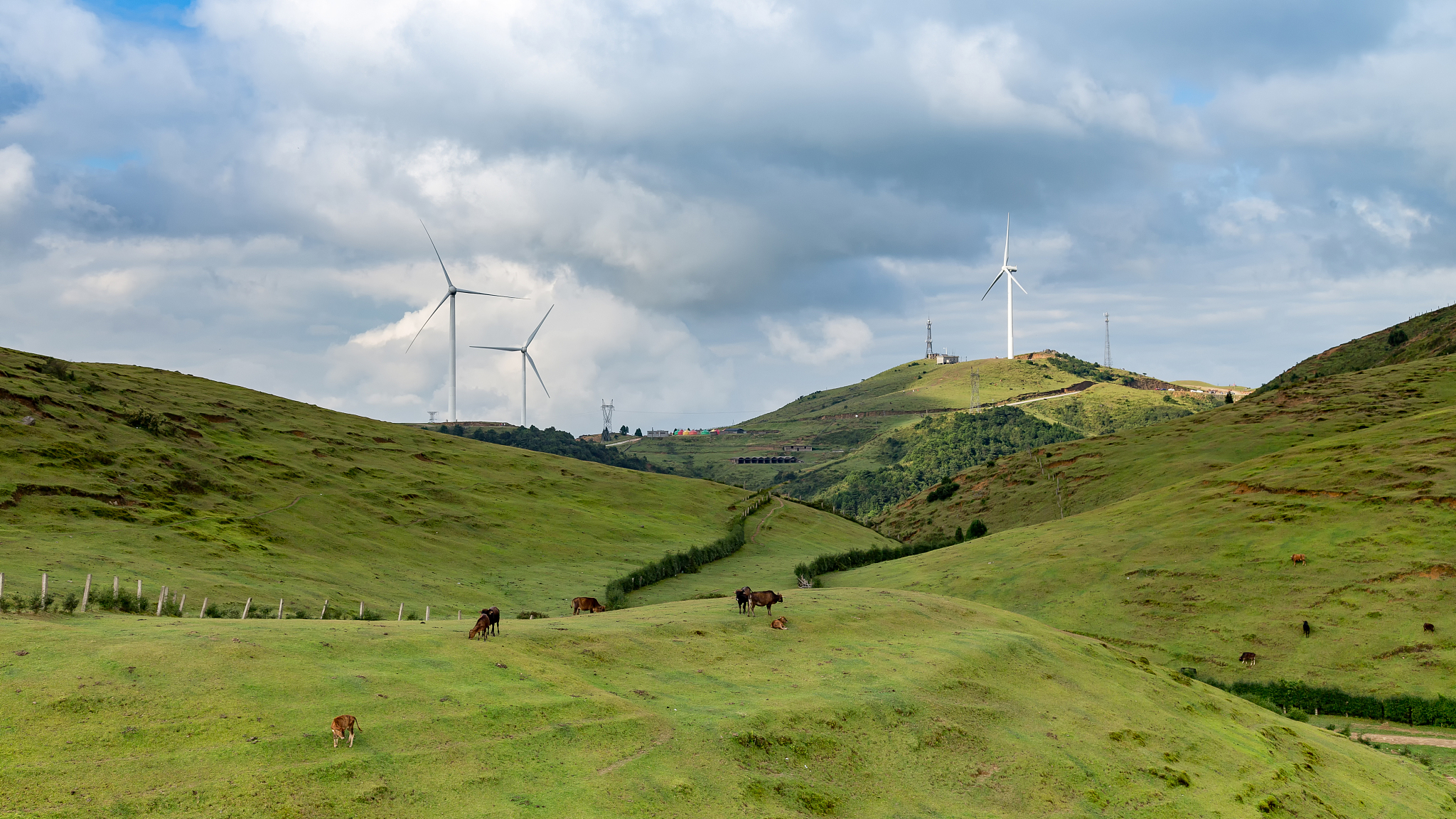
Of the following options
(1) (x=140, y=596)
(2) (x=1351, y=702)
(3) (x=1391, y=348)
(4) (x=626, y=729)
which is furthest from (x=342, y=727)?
(3) (x=1391, y=348)

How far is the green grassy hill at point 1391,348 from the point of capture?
511 ft

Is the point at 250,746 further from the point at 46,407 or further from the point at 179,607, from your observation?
the point at 46,407

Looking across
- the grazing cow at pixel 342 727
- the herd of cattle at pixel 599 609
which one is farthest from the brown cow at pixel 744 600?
the grazing cow at pixel 342 727

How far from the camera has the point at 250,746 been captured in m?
19.2

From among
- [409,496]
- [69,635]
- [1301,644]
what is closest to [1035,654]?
[1301,644]

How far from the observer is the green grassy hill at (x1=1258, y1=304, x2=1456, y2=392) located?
156 m

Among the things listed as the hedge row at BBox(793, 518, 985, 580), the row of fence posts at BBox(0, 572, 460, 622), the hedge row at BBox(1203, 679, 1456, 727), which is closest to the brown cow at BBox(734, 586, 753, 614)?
the row of fence posts at BBox(0, 572, 460, 622)

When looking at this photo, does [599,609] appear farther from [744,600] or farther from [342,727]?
[342,727]

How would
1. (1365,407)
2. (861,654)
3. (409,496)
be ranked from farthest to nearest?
(1365,407), (409,496), (861,654)

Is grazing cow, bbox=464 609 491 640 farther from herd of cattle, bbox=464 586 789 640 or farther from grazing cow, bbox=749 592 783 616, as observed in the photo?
grazing cow, bbox=749 592 783 616

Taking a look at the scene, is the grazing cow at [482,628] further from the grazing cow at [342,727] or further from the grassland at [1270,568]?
the grassland at [1270,568]

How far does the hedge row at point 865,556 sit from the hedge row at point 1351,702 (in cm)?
3853

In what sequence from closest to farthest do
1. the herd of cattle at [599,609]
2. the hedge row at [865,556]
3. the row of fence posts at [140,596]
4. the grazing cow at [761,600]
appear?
the herd of cattle at [599,609] → the row of fence posts at [140,596] → the grazing cow at [761,600] → the hedge row at [865,556]

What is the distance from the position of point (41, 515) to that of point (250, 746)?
45.8 m
